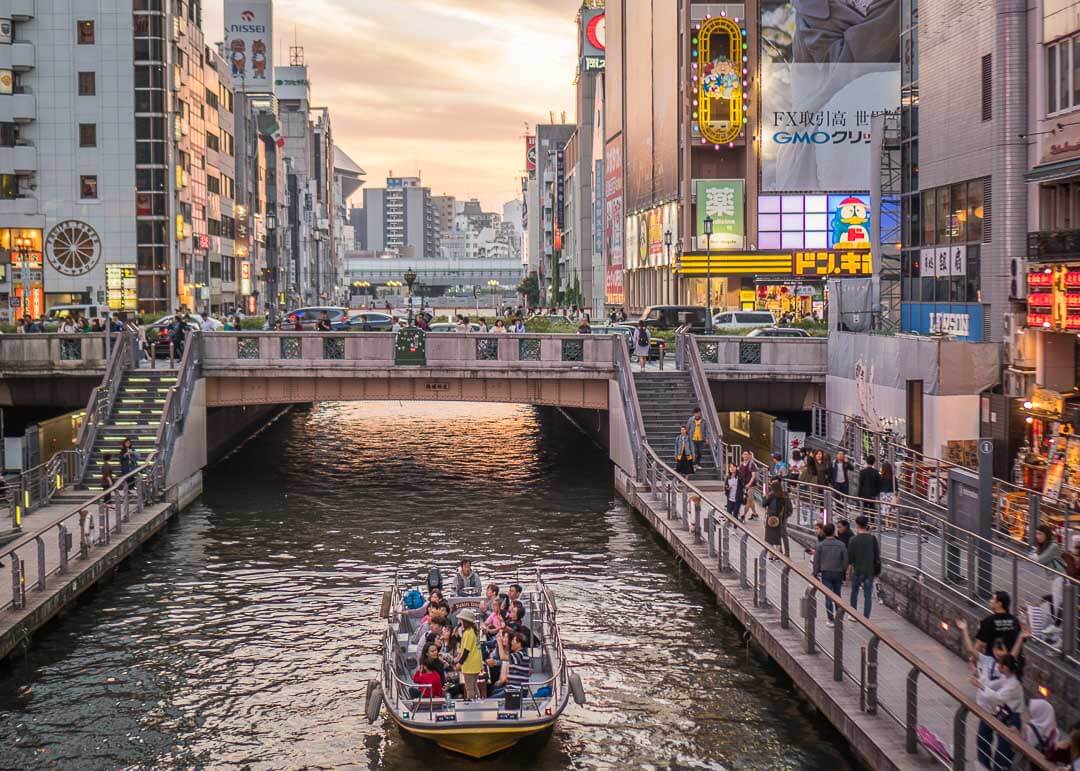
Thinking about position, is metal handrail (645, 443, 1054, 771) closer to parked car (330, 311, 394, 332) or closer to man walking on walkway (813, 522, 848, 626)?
man walking on walkway (813, 522, 848, 626)

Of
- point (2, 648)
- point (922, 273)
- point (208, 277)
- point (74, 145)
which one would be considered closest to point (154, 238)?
point (74, 145)

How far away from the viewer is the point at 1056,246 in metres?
32.3

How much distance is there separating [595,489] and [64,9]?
69774 mm

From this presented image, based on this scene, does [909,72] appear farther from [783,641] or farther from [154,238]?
[154,238]

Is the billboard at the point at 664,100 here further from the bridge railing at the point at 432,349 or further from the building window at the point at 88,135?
the bridge railing at the point at 432,349

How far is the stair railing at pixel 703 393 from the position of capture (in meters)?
39.5

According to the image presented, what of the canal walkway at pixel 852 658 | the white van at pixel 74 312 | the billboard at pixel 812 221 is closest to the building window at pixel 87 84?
the white van at pixel 74 312

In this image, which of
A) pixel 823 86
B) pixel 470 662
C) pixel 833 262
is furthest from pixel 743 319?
pixel 470 662

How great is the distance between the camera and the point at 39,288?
9656cm

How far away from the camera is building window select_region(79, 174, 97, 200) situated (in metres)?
98.1

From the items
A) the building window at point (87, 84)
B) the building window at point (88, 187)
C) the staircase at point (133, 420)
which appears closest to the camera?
the staircase at point (133, 420)

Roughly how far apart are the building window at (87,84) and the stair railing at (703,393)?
67189 mm

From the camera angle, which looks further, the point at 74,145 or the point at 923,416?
the point at 74,145

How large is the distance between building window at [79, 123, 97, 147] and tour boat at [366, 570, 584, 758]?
280 feet
